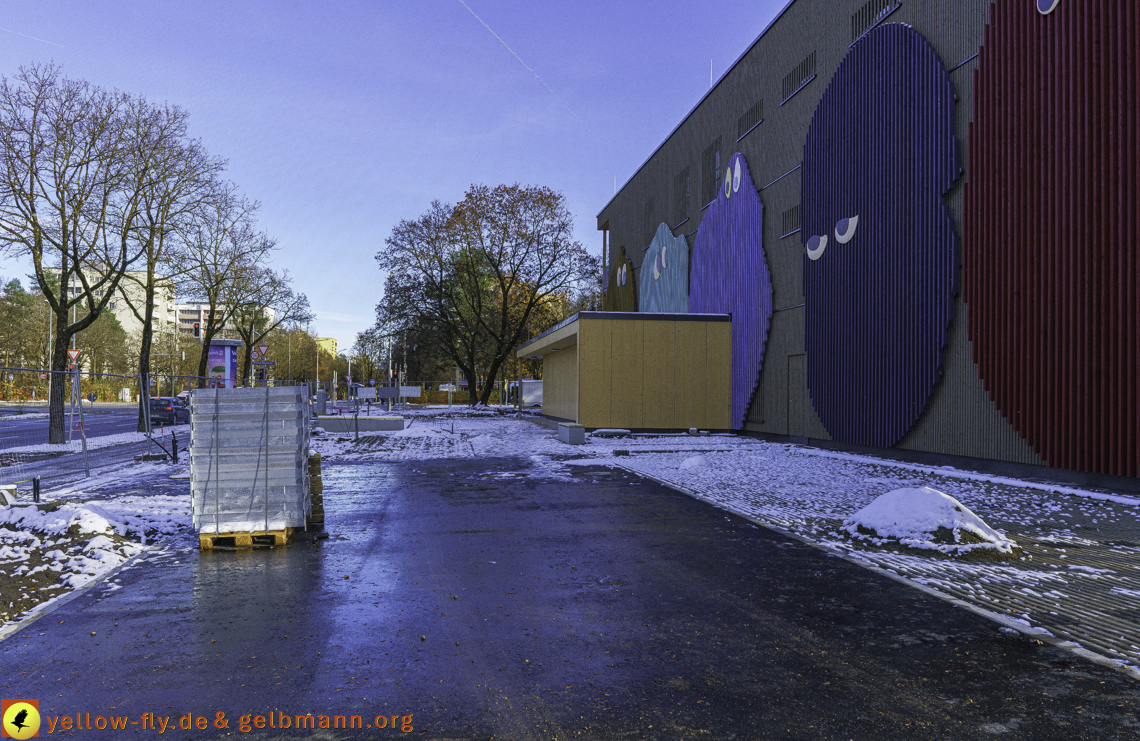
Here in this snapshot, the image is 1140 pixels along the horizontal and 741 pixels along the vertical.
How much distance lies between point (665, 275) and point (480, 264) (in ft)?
68.0

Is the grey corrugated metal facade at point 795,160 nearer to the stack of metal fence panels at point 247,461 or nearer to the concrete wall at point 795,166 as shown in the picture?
the concrete wall at point 795,166

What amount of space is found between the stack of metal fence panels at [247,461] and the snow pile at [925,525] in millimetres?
6682

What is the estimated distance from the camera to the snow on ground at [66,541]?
6284 mm

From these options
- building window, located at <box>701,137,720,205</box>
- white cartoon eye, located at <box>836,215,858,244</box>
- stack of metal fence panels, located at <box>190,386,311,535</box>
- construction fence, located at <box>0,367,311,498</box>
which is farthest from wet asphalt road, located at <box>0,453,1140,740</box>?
building window, located at <box>701,137,720,205</box>

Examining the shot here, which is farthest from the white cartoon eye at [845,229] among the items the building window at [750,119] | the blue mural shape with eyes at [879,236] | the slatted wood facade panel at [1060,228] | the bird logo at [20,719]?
the bird logo at [20,719]

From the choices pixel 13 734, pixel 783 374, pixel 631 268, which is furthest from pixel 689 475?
pixel 631 268

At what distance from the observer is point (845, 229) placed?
798 inches

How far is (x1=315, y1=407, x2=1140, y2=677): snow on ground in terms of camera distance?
5809 millimetres

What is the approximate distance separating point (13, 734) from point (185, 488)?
9775 millimetres

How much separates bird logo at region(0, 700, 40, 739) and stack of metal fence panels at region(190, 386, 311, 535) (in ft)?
13.8

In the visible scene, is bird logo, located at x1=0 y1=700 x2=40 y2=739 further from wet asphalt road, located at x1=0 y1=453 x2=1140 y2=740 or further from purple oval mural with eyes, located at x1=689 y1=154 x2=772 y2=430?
purple oval mural with eyes, located at x1=689 y1=154 x2=772 y2=430

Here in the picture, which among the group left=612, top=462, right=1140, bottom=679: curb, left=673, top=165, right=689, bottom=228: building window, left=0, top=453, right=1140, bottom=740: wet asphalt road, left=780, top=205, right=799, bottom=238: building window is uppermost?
left=673, top=165, right=689, bottom=228: building window

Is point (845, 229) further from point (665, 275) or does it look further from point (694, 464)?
point (665, 275)

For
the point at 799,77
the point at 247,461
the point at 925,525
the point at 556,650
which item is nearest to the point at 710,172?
the point at 799,77
